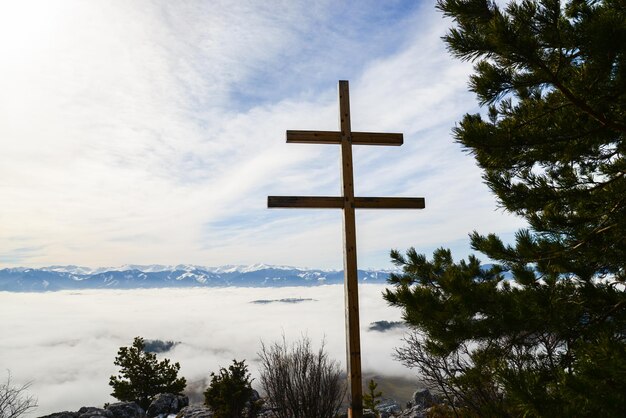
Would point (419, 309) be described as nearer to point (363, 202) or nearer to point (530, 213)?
point (530, 213)

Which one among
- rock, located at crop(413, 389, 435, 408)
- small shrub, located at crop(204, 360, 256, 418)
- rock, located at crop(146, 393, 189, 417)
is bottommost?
rock, located at crop(146, 393, 189, 417)

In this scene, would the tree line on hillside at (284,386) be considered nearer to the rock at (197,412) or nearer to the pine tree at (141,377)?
the rock at (197,412)

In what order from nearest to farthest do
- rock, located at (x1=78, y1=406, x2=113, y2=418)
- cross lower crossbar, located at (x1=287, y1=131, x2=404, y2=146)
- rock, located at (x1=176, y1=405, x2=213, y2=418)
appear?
cross lower crossbar, located at (x1=287, y1=131, x2=404, y2=146) < rock, located at (x1=176, y1=405, x2=213, y2=418) < rock, located at (x1=78, y1=406, x2=113, y2=418)

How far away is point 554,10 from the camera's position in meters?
2.40

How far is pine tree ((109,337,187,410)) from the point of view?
44.2 feet

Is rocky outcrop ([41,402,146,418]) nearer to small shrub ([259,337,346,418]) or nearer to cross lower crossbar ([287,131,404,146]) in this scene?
small shrub ([259,337,346,418])

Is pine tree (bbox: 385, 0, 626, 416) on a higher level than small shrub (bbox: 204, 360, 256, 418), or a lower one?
higher

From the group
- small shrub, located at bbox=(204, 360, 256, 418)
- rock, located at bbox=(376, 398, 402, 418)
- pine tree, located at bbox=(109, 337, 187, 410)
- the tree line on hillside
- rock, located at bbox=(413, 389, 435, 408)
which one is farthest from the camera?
pine tree, located at bbox=(109, 337, 187, 410)

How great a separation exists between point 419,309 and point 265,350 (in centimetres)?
417

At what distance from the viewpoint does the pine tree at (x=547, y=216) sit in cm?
232

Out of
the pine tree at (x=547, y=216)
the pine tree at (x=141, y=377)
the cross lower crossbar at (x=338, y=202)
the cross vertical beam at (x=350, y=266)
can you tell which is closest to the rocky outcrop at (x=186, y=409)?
the pine tree at (x=141, y=377)

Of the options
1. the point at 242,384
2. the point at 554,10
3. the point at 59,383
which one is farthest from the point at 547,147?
the point at 59,383

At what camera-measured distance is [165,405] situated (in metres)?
11.5

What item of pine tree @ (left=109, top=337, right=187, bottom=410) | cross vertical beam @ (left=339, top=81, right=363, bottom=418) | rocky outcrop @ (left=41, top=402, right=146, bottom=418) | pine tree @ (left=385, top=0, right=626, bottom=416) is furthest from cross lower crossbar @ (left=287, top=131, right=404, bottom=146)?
pine tree @ (left=109, top=337, right=187, bottom=410)
